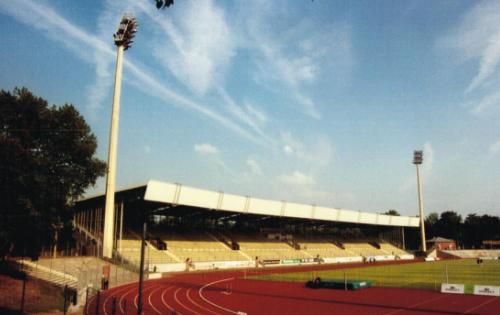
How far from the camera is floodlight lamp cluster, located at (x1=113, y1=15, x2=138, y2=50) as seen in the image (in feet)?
182

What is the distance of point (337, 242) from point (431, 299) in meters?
65.4

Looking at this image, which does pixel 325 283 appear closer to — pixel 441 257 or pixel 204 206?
pixel 204 206

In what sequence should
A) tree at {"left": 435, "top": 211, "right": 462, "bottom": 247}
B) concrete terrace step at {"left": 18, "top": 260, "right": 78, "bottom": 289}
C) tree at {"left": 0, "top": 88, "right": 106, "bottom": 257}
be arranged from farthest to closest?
tree at {"left": 435, "top": 211, "right": 462, "bottom": 247}, concrete terrace step at {"left": 18, "top": 260, "right": 78, "bottom": 289}, tree at {"left": 0, "top": 88, "right": 106, "bottom": 257}

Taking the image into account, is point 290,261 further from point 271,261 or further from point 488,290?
point 488,290

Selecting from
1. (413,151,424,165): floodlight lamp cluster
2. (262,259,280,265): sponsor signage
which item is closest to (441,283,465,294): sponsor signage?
(262,259,280,265): sponsor signage

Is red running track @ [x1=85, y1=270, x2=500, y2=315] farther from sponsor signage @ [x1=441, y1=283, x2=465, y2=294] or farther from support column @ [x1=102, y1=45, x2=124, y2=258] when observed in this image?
support column @ [x1=102, y1=45, x2=124, y2=258]

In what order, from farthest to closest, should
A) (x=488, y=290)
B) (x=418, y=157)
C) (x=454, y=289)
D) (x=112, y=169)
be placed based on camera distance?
(x=418, y=157) < (x=112, y=169) < (x=454, y=289) < (x=488, y=290)

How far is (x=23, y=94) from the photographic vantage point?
3772 cm

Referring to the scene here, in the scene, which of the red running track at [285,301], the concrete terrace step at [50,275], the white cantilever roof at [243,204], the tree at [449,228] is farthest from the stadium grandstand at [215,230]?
the tree at [449,228]

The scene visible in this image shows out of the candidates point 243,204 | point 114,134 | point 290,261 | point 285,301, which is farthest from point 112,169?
point 290,261

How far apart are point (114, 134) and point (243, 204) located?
2172 centimetres

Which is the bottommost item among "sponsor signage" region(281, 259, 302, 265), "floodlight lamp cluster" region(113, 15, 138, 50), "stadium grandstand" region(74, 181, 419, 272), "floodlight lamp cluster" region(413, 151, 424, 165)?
"sponsor signage" region(281, 259, 302, 265)

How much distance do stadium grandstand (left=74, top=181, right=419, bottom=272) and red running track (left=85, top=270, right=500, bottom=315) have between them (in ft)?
53.0

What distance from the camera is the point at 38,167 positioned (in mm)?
35500
